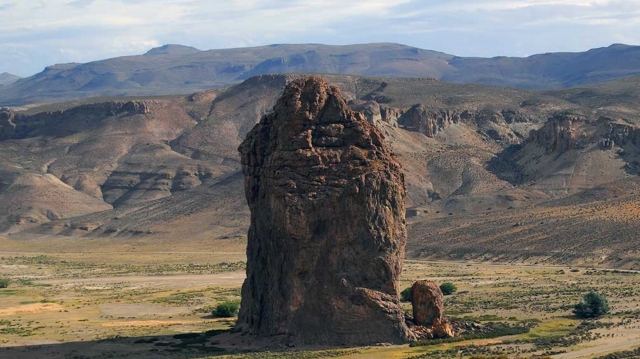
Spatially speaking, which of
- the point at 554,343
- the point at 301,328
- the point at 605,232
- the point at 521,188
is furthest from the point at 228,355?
the point at 521,188

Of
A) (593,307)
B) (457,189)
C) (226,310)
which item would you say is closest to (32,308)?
(226,310)

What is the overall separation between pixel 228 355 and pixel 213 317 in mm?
15740

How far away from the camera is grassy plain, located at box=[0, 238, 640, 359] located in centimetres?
5297

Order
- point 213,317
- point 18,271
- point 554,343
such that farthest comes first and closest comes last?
point 18,271, point 213,317, point 554,343

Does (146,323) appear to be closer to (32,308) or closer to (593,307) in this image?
(32,308)

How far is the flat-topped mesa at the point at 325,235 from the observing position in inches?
2124

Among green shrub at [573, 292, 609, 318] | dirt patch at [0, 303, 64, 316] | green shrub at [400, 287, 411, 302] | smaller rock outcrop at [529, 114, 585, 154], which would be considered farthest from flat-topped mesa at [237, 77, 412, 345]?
smaller rock outcrop at [529, 114, 585, 154]

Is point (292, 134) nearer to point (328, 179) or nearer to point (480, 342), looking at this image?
point (328, 179)

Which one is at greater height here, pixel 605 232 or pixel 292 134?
pixel 292 134

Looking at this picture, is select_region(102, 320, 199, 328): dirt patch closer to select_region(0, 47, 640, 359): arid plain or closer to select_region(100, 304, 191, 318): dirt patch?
select_region(0, 47, 640, 359): arid plain

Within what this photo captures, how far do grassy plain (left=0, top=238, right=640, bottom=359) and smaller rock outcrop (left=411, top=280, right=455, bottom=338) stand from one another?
150 centimetres

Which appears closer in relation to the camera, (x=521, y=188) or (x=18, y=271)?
(x=18, y=271)

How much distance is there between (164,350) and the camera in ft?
180

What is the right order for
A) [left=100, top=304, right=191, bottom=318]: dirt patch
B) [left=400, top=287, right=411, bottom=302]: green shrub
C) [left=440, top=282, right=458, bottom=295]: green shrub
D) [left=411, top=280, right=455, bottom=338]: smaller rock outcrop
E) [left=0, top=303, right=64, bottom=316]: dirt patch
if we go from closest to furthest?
1. [left=411, top=280, right=455, bottom=338]: smaller rock outcrop
2. [left=400, top=287, right=411, bottom=302]: green shrub
3. [left=100, top=304, right=191, bottom=318]: dirt patch
4. [left=0, top=303, right=64, bottom=316]: dirt patch
5. [left=440, top=282, right=458, bottom=295]: green shrub
